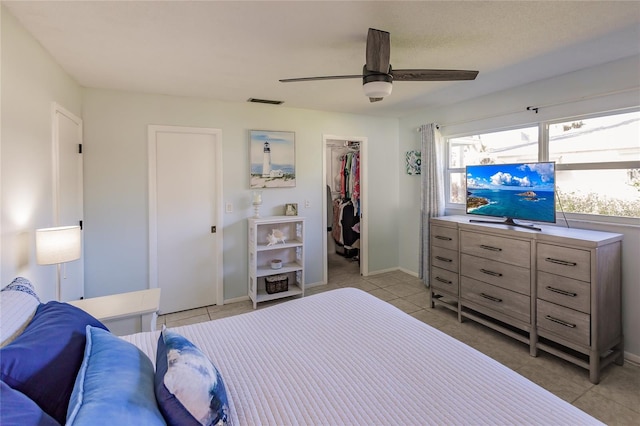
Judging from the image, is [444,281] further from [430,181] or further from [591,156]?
[591,156]

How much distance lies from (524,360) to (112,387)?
287cm

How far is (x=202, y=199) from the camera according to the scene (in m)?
3.54

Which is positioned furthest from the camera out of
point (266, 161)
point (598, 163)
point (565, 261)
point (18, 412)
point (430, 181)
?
point (430, 181)

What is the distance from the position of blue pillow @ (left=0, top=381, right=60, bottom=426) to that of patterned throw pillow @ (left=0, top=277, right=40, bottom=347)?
43 centimetres

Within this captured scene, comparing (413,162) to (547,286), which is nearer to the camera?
(547,286)

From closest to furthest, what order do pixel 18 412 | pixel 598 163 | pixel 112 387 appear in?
pixel 18 412
pixel 112 387
pixel 598 163

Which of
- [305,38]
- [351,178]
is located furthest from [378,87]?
[351,178]

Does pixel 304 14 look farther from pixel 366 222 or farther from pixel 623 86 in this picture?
pixel 366 222

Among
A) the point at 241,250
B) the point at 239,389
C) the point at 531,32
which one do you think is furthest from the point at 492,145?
the point at 239,389

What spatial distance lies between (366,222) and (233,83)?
2658 mm

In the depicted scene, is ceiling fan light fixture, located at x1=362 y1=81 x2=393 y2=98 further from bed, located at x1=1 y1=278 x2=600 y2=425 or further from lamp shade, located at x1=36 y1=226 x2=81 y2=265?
lamp shade, located at x1=36 y1=226 x2=81 y2=265

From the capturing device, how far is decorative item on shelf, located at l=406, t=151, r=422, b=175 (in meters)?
4.39

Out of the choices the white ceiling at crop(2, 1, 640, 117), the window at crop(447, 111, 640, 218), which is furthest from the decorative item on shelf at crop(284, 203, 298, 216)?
the window at crop(447, 111, 640, 218)

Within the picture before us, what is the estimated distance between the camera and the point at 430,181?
404cm
